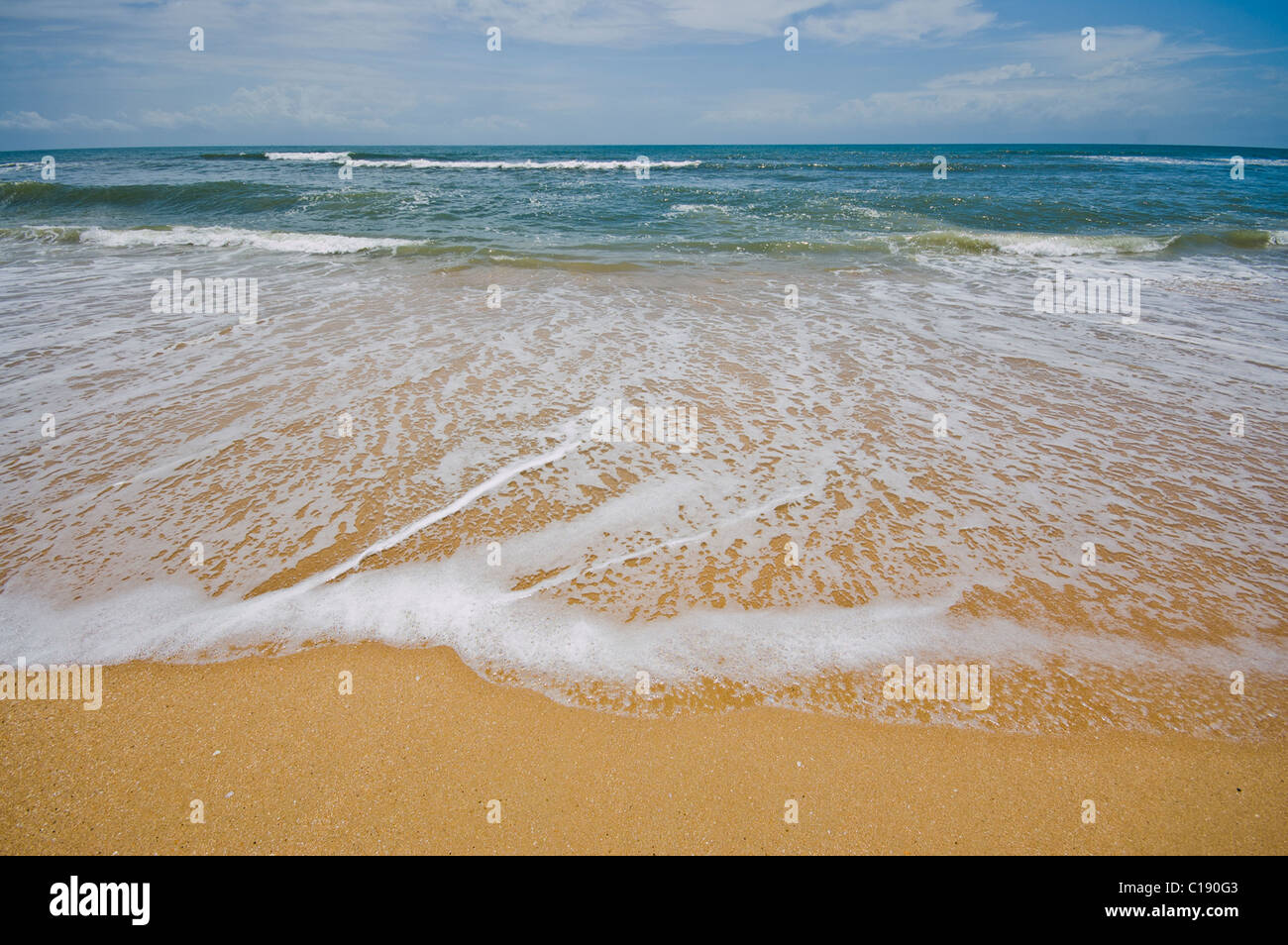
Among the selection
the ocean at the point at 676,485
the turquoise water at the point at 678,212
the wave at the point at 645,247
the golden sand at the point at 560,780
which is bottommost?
the golden sand at the point at 560,780

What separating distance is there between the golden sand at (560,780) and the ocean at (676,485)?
146 mm

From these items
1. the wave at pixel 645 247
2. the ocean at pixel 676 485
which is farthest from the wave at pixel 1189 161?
the ocean at pixel 676 485

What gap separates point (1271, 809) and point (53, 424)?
713 centimetres

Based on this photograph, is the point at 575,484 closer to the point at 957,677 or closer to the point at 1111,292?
the point at 957,677

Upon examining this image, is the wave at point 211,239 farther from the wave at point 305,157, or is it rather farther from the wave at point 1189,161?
the wave at point 1189,161

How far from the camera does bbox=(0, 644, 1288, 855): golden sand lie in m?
1.94

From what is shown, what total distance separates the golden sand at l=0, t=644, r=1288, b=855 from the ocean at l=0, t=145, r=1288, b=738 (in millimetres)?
146

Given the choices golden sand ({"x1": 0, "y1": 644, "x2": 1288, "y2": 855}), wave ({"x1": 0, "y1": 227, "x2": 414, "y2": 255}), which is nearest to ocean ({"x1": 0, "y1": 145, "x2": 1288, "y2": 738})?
golden sand ({"x1": 0, "y1": 644, "x2": 1288, "y2": 855})

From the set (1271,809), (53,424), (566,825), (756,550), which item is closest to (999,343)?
(756,550)

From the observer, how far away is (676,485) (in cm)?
377

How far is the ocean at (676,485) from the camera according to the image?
8.55 ft

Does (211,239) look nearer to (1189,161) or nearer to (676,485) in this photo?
(676,485)

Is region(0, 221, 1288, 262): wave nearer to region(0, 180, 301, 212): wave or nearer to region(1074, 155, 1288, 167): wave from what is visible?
region(0, 180, 301, 212): wave

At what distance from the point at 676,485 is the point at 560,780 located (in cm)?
201
